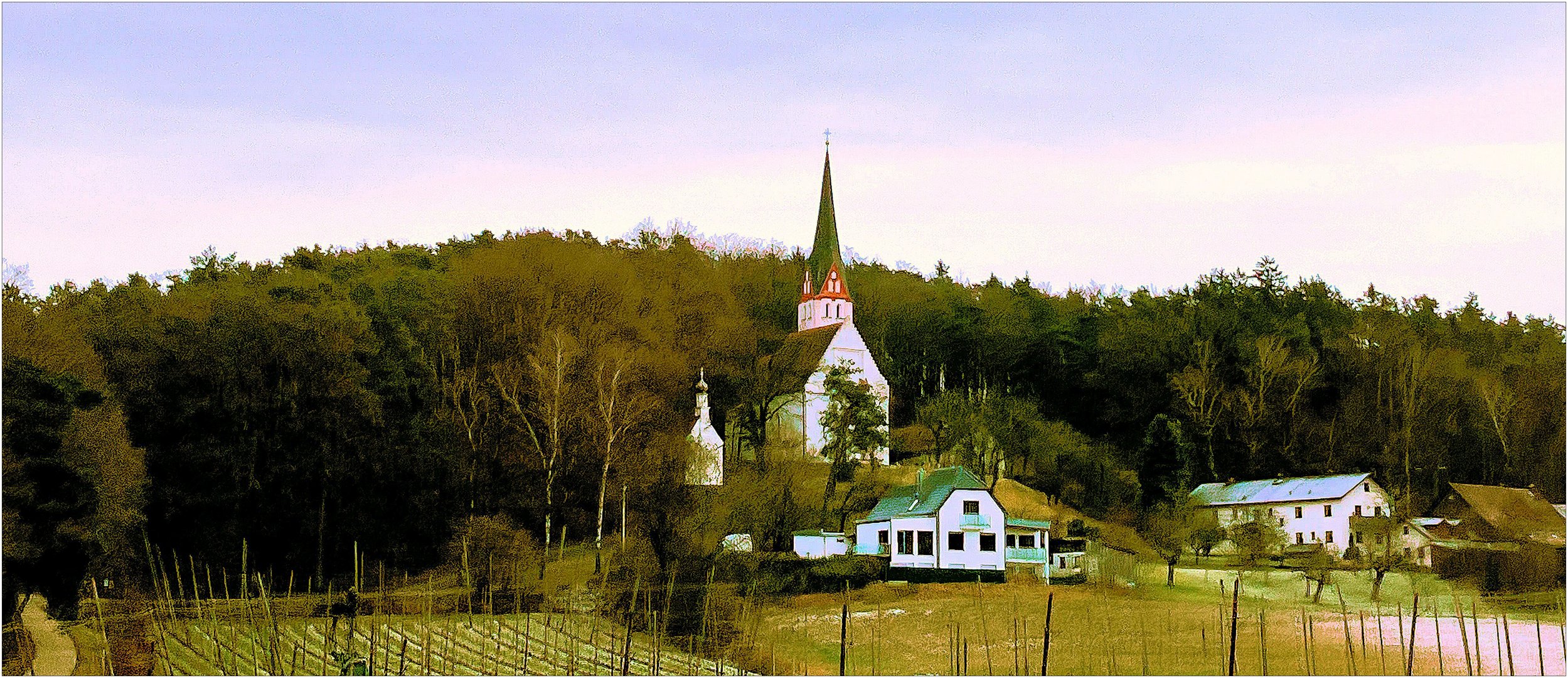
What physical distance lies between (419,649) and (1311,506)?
26.8 metres

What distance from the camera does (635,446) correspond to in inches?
1656

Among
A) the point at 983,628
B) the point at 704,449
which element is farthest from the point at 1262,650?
the point at 704,449

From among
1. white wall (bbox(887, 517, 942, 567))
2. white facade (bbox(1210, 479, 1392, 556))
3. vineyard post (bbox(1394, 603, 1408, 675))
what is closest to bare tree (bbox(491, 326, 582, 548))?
white wall (bbox(887, 517, 942, 567))

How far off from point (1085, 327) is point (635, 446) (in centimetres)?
2188

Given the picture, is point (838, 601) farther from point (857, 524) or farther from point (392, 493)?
point (392, 493)

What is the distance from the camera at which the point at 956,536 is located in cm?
3656

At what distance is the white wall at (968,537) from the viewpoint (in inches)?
1432

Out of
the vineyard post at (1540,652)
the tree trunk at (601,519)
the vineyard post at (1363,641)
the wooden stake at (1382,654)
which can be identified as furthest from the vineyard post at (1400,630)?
the tree trunk at (601,519)

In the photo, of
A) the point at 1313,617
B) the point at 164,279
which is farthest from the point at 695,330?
the point at 1313,617

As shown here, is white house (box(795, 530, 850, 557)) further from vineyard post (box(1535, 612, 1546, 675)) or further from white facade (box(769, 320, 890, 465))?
vineyard post (box(1535, 612, 1546, 675))

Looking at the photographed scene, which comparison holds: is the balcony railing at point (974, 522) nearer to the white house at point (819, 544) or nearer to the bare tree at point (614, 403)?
the white house at point (819, 544)

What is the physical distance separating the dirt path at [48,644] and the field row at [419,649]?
1401mm

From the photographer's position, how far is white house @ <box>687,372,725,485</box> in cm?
4119

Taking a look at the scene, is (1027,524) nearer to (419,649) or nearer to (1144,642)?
(1144,642)
